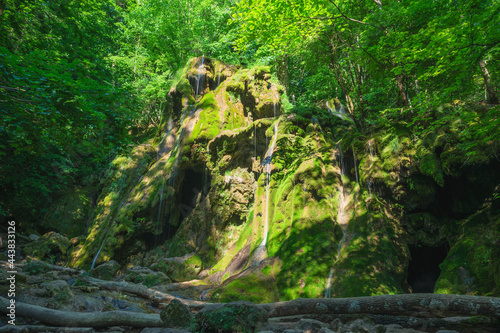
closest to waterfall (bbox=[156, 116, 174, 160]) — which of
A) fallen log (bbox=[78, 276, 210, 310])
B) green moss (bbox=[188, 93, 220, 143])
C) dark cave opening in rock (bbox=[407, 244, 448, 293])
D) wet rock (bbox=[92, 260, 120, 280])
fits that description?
green moss (bbox=[188, 93, 220, 143])

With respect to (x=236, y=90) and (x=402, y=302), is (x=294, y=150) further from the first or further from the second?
(x=402, y=302)

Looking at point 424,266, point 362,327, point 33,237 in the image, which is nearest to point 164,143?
point 33,237

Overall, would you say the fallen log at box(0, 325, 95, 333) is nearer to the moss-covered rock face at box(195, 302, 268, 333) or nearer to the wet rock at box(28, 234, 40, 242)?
the moss-covered rock face at box(195, 302, 268, 333)

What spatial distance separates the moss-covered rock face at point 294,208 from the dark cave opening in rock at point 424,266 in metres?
0.07

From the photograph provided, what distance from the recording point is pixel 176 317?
12.3ft

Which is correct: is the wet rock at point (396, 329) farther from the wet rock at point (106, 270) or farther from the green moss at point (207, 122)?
the green moss at point (207, 122)

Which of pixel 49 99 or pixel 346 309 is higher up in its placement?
pixel 49 99

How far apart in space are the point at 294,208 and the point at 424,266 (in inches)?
196

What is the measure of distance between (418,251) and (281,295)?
5263mm

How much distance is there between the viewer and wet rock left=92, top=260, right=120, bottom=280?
12.1m

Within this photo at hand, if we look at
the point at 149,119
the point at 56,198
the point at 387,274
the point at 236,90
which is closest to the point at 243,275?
the point at 387,274

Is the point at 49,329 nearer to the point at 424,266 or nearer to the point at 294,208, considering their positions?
the point at 294,208

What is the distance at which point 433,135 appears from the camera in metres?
9.09

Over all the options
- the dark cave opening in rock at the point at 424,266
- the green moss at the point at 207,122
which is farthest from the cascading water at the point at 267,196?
the dark cave opening in rock at the point at 424,266
